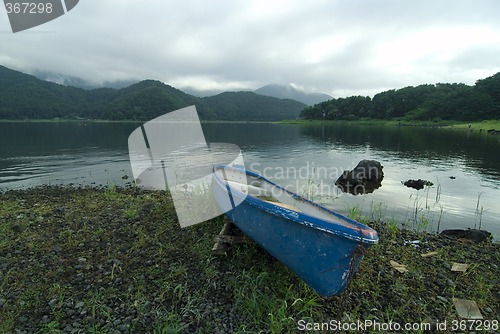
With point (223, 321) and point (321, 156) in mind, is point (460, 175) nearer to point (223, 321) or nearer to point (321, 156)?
point (321, 156)

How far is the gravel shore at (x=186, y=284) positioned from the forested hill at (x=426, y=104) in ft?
399

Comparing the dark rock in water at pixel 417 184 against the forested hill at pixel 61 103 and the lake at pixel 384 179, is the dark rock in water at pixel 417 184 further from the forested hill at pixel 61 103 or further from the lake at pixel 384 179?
the forested hill at pixel 61 103

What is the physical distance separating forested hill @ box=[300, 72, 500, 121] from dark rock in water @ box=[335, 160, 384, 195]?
107103 mm

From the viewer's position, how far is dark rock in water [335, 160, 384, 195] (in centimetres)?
2011

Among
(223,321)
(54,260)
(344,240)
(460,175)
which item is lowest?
(460,175)

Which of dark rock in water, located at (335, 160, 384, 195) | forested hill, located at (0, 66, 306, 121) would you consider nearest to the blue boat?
dark rock in water, located at (335, 160, 384, 195)

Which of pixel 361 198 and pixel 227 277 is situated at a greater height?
pixel 227 277

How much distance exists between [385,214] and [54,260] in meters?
14.4

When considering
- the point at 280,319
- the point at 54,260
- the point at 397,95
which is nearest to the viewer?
the point at 280,319

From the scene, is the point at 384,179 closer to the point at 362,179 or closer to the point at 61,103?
the point at 362,179

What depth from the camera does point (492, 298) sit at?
6703mm

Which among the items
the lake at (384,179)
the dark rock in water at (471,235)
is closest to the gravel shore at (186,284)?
the dark rock in water at (471,235)

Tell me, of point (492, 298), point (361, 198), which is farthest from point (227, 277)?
point (361, 198)

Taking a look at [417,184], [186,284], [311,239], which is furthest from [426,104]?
[186,284]
